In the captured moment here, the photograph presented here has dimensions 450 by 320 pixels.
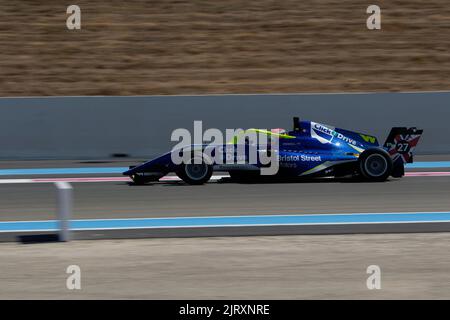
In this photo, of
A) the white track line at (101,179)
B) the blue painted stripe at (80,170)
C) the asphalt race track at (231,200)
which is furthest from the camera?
the blue painted stripe at (80,170)

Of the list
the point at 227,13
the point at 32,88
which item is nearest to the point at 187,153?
the point at 32,88

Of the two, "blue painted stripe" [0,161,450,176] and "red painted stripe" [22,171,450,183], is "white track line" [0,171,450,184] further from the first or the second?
"blue painted stripe" [0,161,450,176]

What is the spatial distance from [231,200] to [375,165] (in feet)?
9.74

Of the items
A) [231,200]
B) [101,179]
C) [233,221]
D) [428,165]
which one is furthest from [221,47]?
[233,221]

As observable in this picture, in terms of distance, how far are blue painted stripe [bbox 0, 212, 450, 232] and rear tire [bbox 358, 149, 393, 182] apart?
2851 mm

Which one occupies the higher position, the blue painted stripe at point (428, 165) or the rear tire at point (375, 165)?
the blue painted stripe at point (428, 165)

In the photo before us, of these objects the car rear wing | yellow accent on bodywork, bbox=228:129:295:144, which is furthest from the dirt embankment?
yellow accent on bodywork, bbox=228:129:295:144

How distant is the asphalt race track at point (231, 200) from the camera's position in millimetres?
12039

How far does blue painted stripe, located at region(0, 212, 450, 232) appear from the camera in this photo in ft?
36.4

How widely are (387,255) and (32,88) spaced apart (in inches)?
631

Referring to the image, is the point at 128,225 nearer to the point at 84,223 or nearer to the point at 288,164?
the point at 84,223

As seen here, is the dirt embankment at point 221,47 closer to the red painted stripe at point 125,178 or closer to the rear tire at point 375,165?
the red painted stripe at point 125,178

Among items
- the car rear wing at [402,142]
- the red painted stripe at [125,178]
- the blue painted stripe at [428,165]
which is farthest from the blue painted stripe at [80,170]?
the car rear wing at [402,142]

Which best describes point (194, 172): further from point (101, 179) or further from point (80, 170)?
point (80, 170)
